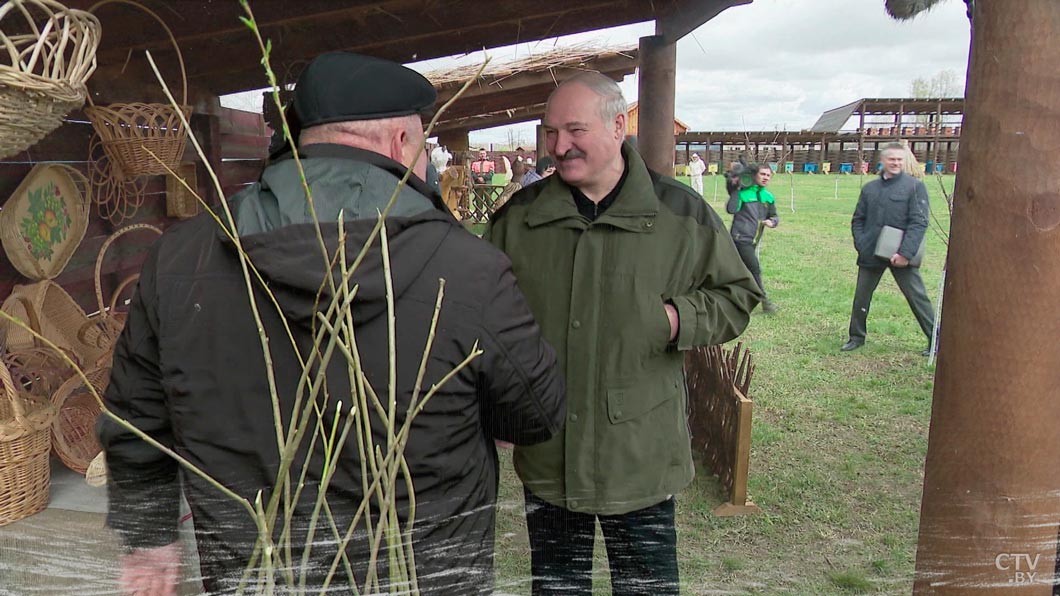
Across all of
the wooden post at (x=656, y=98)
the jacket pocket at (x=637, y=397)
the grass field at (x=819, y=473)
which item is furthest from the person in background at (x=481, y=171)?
the jacket pocket at (x=637, y=397)

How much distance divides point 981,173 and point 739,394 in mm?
2249

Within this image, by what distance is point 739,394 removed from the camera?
126 inches

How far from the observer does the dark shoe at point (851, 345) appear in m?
5.58

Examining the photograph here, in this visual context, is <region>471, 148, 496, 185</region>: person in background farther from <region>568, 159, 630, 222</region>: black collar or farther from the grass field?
<region>568, 159, 630, 222</region>: black collar

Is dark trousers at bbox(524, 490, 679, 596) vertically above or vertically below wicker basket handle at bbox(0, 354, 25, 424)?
below

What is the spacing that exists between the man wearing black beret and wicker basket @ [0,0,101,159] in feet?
1.44

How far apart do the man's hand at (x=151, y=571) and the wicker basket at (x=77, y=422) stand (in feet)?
5.45

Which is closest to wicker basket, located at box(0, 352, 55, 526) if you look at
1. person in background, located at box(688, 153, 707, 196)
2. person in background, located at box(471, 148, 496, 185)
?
person in background, located at box(688, 153, 707, 196)

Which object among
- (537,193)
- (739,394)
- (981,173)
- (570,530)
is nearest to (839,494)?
(739,394)

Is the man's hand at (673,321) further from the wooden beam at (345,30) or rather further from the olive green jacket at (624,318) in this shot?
the wooden beam at (345,30)

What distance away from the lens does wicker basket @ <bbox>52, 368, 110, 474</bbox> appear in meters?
2.46

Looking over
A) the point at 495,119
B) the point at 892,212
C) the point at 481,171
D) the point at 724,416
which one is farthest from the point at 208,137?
the point at 481,171

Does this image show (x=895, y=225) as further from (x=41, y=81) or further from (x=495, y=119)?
(x=495, y=119)

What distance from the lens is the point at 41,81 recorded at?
3.93ft
